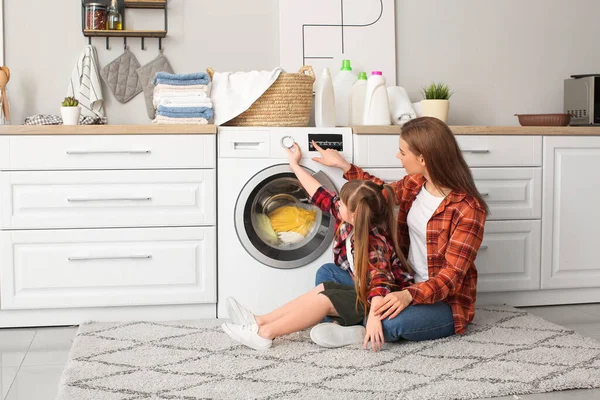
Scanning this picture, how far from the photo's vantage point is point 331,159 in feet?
9.66

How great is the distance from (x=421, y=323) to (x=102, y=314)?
1.24 meters

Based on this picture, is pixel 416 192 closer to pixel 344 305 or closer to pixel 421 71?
pixel 344 305

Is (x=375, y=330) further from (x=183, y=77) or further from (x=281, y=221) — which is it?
(x=183, y=77)

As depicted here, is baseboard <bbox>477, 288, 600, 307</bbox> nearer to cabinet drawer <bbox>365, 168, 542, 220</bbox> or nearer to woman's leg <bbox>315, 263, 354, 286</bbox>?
cabinet drawer <bbox>365, 168, 542, 220</bbox>

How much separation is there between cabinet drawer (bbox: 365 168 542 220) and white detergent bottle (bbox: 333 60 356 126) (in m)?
0.63

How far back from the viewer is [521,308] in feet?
10.7

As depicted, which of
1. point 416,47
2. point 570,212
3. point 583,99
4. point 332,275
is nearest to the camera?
point 332,275

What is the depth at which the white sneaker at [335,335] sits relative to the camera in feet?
8.09

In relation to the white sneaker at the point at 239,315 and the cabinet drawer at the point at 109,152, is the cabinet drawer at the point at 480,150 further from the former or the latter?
the white sneaker at the point at 239,315

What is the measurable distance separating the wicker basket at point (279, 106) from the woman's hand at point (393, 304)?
36.8 inches

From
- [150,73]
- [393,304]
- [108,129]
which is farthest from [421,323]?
[150,73]

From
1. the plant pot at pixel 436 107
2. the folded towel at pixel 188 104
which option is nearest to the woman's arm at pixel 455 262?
the plant pot at pixel 436 107

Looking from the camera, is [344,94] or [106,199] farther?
[344,94]

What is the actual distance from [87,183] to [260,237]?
0.69 metres
